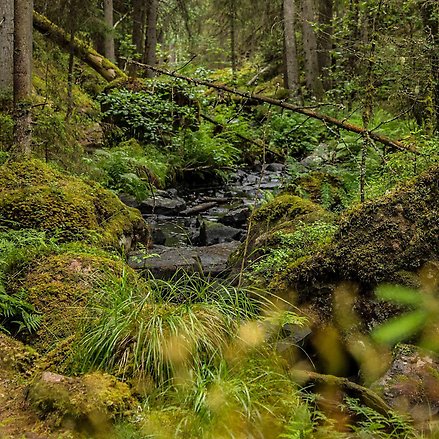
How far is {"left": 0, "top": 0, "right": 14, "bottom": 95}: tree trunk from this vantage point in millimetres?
9688

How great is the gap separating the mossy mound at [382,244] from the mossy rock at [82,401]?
2.13 meters

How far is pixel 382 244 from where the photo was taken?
13.4 feet

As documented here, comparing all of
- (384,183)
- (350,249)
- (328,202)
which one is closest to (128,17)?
(328,202)

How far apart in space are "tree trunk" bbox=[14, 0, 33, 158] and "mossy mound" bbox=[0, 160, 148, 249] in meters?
1.04

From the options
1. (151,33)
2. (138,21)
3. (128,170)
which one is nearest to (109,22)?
(151,33)

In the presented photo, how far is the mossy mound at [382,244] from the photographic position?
3958 millimetres

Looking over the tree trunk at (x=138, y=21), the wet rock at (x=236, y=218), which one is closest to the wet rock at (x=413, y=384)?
the wet rock at (x=236, y=218)

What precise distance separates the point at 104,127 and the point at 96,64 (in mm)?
5575

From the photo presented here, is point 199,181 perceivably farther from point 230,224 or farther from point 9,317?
point 9,317

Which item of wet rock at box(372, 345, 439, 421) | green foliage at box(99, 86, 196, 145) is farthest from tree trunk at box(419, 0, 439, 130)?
green foliage at box(99, 86, 196, 145)

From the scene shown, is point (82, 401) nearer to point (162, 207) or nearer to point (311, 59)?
point (162, 207)

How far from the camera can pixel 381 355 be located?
3598mm

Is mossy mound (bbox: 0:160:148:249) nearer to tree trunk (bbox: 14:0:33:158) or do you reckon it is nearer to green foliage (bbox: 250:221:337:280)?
tree trunk (bbox: 14:0:33:158)

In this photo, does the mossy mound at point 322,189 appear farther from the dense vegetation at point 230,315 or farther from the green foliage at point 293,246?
the green foliage at point 293,246
